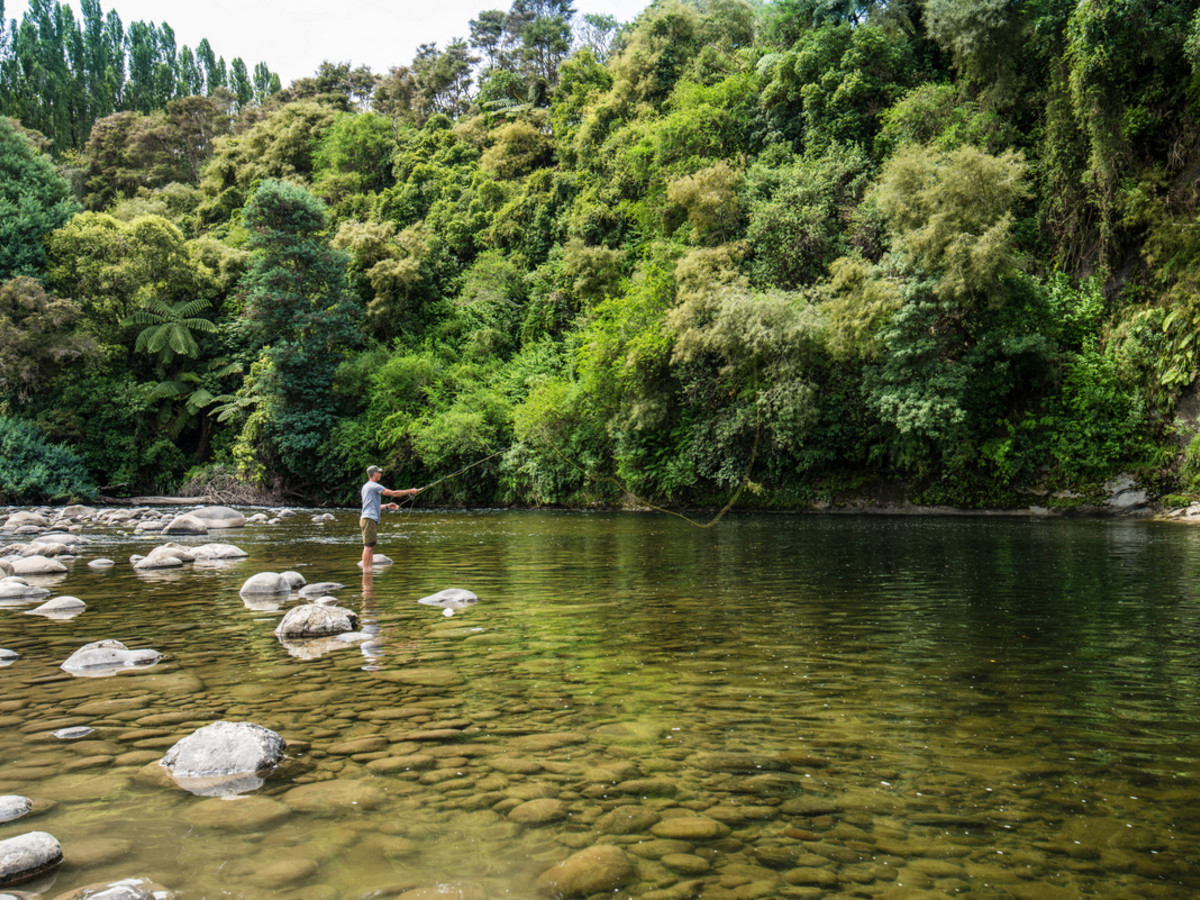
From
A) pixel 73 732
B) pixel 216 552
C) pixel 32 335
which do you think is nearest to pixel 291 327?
pixel 32 335

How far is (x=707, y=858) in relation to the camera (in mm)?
2570

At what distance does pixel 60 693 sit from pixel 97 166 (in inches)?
2799

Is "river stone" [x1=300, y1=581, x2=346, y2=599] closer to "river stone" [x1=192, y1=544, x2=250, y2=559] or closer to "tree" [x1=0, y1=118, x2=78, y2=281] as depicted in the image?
"river stone" [x1=192, y1=544, x2=250, y2=559]

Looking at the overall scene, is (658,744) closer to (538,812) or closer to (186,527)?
(538,812)

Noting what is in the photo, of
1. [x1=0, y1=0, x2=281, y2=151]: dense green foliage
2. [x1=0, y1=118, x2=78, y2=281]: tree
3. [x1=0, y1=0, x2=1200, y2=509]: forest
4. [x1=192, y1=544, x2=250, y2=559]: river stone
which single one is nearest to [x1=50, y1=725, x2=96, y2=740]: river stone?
[x1=192, y1=544, x2=250, y2=559]: river stone

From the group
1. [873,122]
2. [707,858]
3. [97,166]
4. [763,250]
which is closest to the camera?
[707,858]

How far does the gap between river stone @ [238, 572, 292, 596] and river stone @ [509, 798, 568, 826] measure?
6.88 metres

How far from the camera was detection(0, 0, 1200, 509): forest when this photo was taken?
19625mm

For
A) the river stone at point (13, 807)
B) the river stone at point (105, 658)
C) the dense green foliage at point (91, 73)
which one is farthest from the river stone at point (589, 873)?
the dense green foliage at point (91, 73)

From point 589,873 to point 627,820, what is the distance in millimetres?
438

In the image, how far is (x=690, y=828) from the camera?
2.80 metres

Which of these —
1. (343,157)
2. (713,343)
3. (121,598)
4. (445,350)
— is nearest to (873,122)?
(713,343)

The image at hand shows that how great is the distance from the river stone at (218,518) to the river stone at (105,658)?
15.7 metres

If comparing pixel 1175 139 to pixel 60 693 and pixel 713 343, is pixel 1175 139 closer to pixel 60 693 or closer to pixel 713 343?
pixel 713 343
